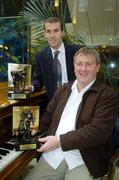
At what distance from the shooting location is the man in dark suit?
2629 millimetres

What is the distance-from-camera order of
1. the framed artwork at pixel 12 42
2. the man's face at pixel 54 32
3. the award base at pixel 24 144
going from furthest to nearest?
the framed artwork at pixel 12 42
the man's face at pixel 54 32
the award base at pixel 24 144

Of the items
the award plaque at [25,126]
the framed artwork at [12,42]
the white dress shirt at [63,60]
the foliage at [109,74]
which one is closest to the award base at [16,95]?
the award plaque at [25,126]

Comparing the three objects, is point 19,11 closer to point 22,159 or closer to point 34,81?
point 34,81

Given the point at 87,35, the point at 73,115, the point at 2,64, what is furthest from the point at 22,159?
the point at 2,64

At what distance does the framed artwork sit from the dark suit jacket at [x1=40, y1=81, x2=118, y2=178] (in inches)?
91.8

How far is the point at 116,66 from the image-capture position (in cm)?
364

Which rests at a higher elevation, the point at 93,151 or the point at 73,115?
the point at 73,115

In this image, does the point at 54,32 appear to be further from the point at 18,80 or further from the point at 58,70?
the point at 18,80

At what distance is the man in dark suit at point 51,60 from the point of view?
2629 millimetres

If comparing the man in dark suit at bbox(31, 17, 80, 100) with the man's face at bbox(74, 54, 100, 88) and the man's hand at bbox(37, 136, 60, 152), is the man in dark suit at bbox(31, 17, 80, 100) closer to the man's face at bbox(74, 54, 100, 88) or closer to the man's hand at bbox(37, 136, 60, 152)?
the man's face at bbox(74, 54, 100, 88)

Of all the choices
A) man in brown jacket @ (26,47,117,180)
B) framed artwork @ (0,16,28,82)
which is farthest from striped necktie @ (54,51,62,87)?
framed artwork @ (0,16,28,82)

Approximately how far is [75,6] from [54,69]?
170 cm

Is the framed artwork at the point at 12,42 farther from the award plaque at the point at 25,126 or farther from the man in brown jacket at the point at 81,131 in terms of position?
the award plaque at the point at 25,126

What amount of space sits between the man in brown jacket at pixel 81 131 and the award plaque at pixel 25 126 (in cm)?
8
